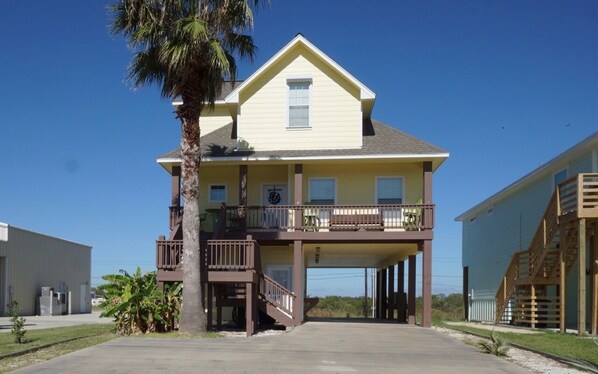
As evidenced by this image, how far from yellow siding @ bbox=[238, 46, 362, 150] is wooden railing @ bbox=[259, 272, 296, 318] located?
531cm

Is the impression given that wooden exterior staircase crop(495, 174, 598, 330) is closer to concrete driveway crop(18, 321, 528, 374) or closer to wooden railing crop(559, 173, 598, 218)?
wooden railing crop(559, 173, 598, 218)

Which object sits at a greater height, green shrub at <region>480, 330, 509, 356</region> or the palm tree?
the palm tree

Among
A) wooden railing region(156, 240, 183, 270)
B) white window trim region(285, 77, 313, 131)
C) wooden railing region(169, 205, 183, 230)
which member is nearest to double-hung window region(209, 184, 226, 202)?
wooden railing region(169, 205, 183, 230)

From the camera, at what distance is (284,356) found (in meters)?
13.0

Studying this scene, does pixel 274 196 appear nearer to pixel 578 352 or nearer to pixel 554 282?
pixel 554 282

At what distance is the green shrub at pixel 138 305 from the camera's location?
17594mm

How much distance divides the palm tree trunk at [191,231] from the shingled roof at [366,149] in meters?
4.46

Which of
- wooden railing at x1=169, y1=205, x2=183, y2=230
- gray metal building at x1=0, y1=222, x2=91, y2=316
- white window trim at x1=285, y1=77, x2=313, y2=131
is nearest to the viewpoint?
wooden railing at x1=169, y1=205, x2=183, y2=230

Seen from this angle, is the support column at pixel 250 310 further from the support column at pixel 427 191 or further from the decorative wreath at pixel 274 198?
the support column at pixel 427 191

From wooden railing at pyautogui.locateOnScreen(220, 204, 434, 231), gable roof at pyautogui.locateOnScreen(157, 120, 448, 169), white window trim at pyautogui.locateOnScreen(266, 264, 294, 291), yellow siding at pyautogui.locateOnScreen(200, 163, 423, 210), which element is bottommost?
white window trim at pyautogui.locateOnScreen(266, 264, 294, 291)

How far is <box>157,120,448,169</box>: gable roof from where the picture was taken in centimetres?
2220

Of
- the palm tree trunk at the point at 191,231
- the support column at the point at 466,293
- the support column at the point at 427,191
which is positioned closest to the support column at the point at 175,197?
the palm tree trunk at the point at 191,231

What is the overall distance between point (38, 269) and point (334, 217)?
20.9 m

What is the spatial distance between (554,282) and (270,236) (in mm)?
9700
